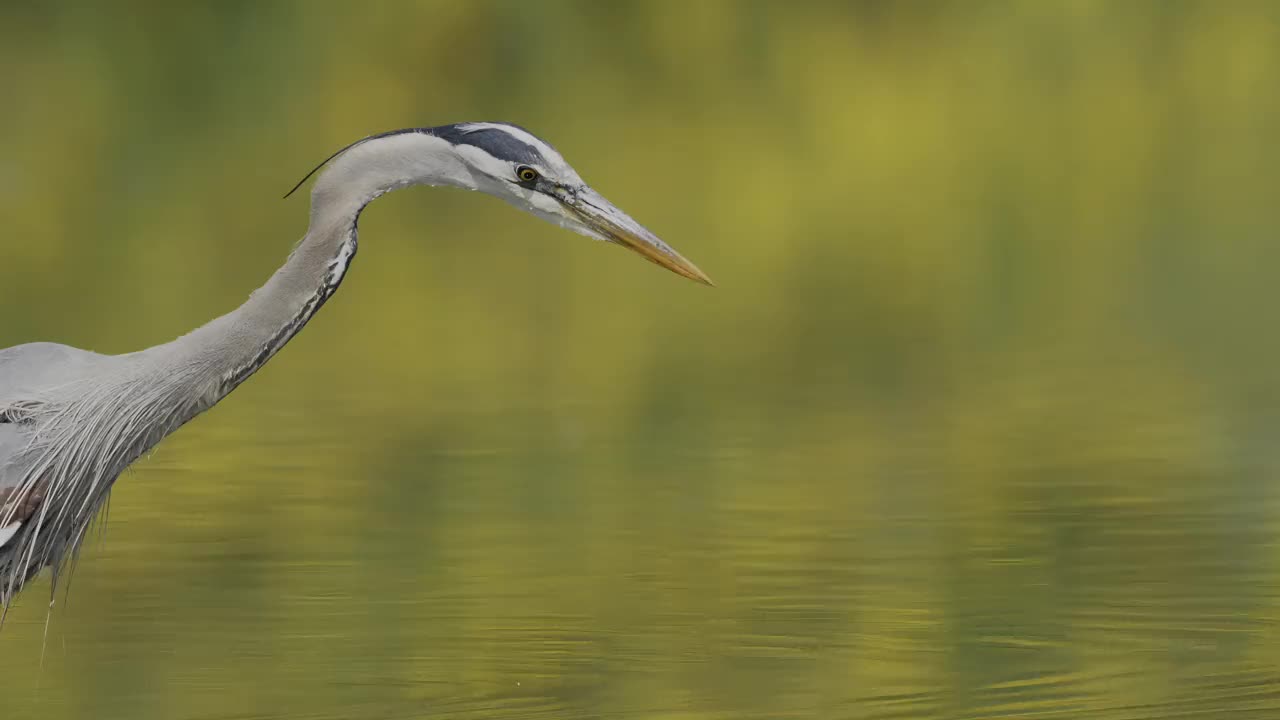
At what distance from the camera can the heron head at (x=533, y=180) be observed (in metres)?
5.36

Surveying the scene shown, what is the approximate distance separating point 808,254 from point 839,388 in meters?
4.41

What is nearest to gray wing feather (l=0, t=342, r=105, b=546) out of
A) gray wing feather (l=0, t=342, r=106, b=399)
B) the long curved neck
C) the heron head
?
gray wing feather (l=0, t=342, r=106, b=399)

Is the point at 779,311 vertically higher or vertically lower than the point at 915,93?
lower

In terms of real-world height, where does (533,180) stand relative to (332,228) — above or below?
above

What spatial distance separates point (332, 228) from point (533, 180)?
1.46 ft

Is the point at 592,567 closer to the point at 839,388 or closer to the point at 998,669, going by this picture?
the point at 998,669

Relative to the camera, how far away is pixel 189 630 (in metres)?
6.74

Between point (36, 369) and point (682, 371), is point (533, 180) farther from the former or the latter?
point (682, 371)

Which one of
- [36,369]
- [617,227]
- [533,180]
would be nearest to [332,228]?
[533,180]

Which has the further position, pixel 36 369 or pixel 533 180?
pixel 36 369

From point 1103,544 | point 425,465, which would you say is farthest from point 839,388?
point 1103,544

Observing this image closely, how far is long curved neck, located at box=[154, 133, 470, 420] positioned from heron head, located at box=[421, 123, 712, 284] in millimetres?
45

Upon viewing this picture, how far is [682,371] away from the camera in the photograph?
35.8 ft

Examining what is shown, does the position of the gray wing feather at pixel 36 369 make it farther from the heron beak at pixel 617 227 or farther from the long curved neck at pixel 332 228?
the heron beak at pixel 617 227
